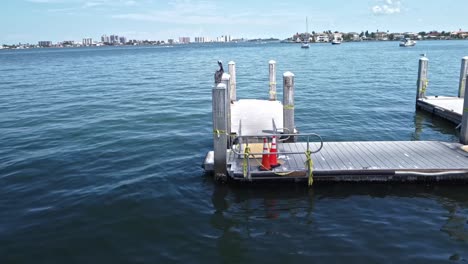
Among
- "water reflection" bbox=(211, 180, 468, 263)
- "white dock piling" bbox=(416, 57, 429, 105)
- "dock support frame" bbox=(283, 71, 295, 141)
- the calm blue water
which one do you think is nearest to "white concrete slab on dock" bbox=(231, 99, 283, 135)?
"dock support frame" bbox=(283, 71, 295, 141)

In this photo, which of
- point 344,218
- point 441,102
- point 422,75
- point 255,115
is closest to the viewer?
point 344,218

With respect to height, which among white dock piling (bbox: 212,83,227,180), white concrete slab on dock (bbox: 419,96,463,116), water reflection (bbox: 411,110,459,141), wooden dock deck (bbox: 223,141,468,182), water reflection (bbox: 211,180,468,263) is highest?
white dock piling (bbox: 212,83,227,180)

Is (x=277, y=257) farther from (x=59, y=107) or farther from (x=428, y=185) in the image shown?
(x=59, y=107)

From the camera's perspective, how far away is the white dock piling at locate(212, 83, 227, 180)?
11086mm

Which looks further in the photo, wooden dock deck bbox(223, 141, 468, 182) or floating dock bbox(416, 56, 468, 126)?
floating dock bbox(416, 56, 468, 126)

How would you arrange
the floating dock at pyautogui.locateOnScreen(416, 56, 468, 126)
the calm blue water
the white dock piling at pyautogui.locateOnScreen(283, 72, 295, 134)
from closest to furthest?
1. the calm blue water
2. the white dock piling at pyautogui.locateOnScreen(283, 72, 295, 134)
3. the floating dock at pyautogui.locateOnScreen(416, 56, 468, 126)

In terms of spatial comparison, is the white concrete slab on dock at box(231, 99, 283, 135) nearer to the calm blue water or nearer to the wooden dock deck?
the calm blue water

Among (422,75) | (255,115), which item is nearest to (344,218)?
(255,115)

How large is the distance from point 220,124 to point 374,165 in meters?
4.40

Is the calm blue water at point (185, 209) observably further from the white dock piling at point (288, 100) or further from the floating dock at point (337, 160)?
the white dock piling at point (288, 100)

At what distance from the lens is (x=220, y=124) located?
11.2 m

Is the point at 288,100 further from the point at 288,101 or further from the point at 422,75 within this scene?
the point at 422,75

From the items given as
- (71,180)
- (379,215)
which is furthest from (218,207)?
(71,180)

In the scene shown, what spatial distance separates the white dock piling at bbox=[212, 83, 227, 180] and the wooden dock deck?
45 centimetres
